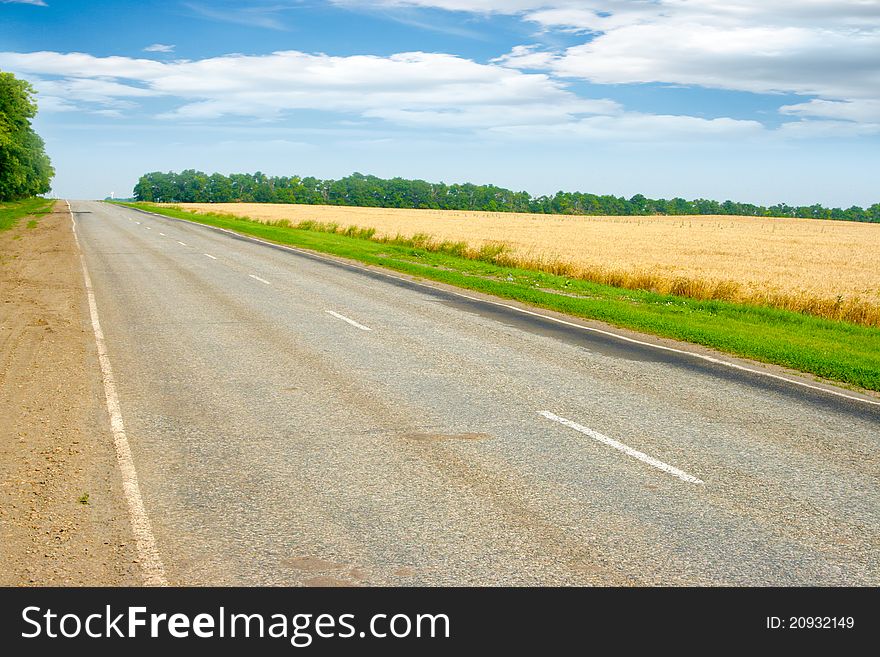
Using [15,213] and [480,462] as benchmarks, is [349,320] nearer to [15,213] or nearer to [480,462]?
[480,462]

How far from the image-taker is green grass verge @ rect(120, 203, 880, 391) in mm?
12586

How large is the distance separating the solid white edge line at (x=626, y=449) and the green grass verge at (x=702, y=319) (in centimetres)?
529

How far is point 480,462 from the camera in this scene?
6.88 m

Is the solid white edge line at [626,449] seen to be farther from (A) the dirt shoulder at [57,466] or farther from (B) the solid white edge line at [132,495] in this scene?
(A) the dirt shoulder at [57,466]

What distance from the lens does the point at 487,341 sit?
13180 mm

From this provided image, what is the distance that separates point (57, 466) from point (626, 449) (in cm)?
496

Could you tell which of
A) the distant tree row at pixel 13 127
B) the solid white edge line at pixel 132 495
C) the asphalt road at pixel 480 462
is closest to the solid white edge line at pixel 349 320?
the asphalt road at pixel 480 462

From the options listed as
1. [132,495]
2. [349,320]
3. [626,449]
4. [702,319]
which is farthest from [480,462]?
[702,319]

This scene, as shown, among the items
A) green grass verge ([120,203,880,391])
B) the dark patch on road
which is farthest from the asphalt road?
green grass verge ([120,203,880,391])

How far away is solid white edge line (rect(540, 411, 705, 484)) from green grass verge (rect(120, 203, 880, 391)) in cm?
529

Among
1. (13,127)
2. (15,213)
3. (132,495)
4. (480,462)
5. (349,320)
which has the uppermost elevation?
(13,127)

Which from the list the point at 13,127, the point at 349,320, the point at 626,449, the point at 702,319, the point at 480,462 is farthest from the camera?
the point at 13,127

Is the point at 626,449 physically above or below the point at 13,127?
below
